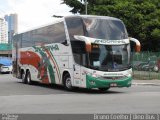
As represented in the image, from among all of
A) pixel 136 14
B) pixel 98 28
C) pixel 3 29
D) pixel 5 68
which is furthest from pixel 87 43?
pixel 3 29

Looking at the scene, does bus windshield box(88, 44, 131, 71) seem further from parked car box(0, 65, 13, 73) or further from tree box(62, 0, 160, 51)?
tree box(62, 0, 160, 51)

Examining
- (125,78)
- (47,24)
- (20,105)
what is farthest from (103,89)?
(20,105)

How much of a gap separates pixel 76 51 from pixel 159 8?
4270 centimetres

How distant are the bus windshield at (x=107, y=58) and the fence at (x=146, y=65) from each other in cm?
1549

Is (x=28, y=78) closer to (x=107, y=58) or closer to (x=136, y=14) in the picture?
(x=107, y=58)

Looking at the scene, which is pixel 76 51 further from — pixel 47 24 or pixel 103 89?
pixel 47 24

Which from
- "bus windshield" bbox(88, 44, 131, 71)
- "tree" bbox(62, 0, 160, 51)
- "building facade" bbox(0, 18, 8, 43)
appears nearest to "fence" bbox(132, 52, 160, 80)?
"bus windshield" bbox(88, 44, 131, 71)

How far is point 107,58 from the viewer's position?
2147 centimetres

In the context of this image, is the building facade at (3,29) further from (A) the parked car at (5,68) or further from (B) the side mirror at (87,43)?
(B) the side mirror at (87,43)

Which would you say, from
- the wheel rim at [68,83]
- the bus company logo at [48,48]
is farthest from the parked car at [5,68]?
the wheel rim at [68,83]

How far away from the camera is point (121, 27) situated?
22188mm

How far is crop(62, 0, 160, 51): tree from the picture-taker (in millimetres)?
58456

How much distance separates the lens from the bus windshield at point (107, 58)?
21328 mm

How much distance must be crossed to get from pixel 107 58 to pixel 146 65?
16.3 metres
